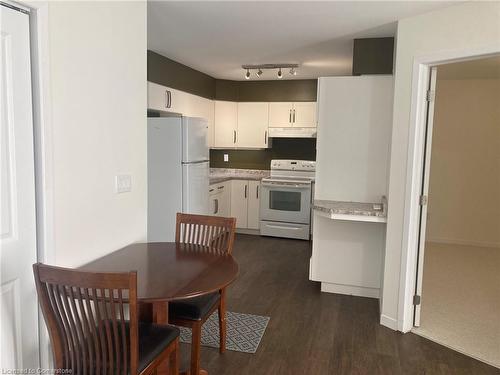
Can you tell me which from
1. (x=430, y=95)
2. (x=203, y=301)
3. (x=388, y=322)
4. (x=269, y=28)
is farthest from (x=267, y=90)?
(x=203, y=301)

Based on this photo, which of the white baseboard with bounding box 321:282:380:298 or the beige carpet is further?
the white baseboard with bounding box 321:282:380:298

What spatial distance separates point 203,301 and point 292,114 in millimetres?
4273

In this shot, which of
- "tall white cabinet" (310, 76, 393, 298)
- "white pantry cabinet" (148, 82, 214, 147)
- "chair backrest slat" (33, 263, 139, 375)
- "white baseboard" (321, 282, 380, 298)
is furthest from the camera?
"white pantry cabinet" (148, 82, 214, 147)

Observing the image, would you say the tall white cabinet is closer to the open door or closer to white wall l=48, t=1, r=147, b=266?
the open door

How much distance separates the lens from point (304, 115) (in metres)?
6.11

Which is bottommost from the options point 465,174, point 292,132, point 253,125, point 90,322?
point 90,322

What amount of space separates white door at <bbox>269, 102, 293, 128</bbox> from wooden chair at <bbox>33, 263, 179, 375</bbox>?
4.78 metres

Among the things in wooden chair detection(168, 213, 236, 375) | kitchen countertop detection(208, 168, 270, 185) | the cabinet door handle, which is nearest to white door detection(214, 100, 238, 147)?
kitchen countertop detection(208, 168, 270, 185)

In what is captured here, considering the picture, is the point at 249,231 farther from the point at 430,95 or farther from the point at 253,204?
the point at 430,95

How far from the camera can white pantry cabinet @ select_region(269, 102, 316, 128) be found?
6.09 meters

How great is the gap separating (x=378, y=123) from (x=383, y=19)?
2.98 ft

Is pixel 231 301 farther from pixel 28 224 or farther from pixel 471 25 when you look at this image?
pixel 471 25

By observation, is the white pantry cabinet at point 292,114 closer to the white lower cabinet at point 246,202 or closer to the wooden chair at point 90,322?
the white lower cabinet at point 246,202

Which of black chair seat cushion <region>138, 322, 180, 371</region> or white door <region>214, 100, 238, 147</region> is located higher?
white door <region>214, 100, 238, 147</region>
